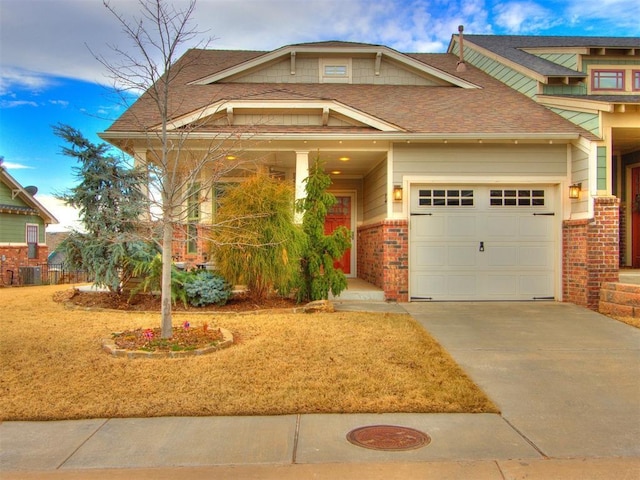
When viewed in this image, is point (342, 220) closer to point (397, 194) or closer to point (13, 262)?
point (397, 194)

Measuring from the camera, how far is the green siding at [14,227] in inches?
760

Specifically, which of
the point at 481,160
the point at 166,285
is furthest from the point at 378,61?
Result: the point at 166,285

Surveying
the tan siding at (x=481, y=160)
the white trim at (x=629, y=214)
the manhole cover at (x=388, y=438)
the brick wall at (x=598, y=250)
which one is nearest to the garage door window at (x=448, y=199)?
the tan siding at (x=481, y=160)

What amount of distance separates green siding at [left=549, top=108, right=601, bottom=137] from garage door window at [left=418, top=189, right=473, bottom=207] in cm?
261

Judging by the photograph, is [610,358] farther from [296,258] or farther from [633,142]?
[633,142]

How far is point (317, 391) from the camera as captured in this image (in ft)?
14.9

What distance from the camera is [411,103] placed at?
1196 centimetres

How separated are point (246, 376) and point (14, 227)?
19.2 m

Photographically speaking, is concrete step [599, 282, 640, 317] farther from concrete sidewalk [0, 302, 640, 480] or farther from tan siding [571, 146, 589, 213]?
Result: concrete sidewalk [0, 302, 640, 480]

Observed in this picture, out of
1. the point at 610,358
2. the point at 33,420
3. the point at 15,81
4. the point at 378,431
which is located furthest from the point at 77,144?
the point at 610,358

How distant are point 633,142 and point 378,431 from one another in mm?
10417

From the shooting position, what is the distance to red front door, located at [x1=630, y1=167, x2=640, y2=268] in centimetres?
1153

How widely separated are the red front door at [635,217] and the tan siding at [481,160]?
2.69 meters

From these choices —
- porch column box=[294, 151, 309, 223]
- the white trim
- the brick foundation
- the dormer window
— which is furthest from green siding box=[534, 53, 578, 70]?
porch column box=[294, 151, 309, 223]
